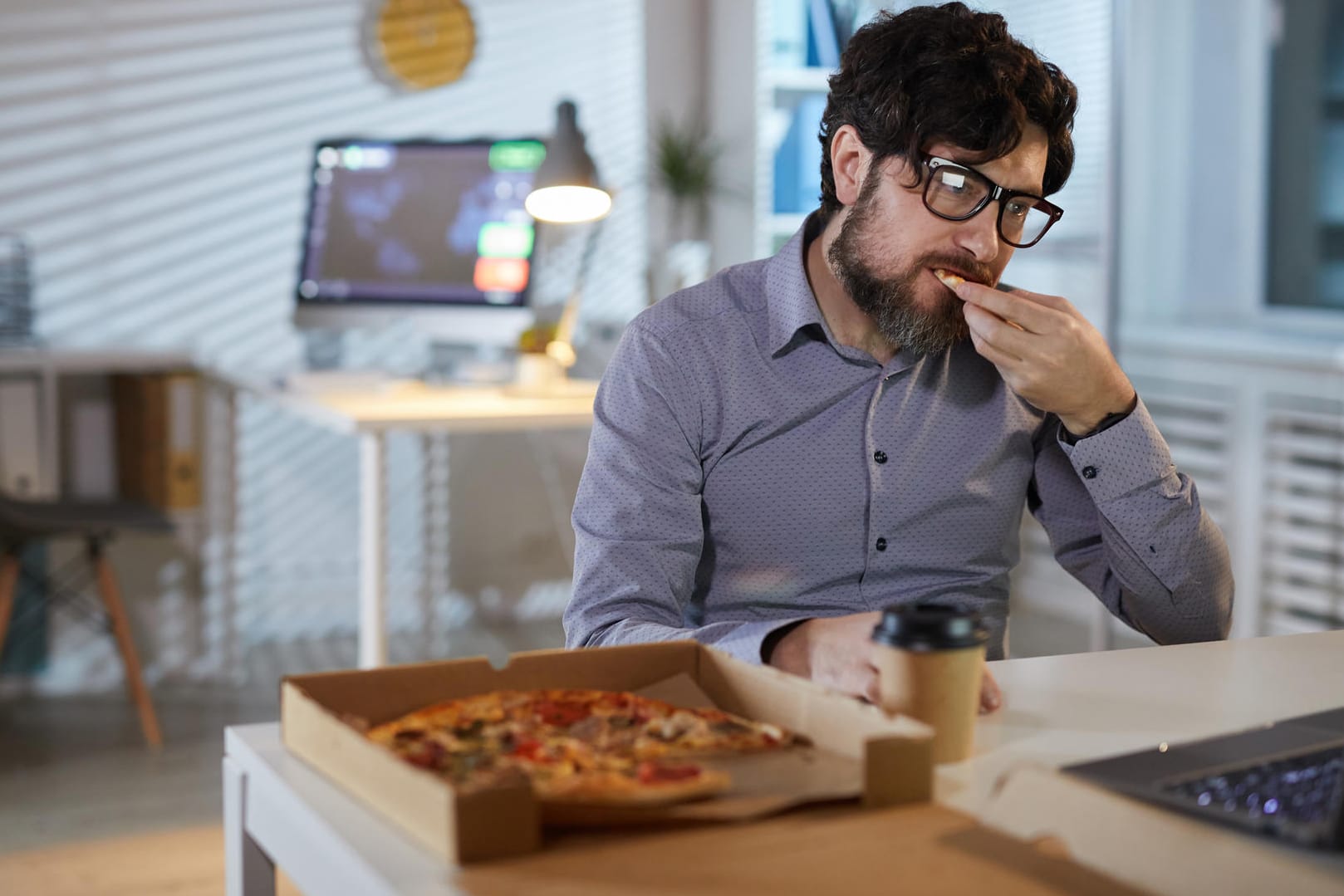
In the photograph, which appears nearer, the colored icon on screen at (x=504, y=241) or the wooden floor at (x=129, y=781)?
the wooden floor at (x=129, y=781)

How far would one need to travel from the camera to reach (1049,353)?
1.43 m

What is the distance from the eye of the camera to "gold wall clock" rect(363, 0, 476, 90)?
4090mm

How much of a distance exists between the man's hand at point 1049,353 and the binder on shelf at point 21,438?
270 centimetres

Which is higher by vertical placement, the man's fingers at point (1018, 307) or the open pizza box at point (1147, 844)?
the man's fingers at point (1018, 307)

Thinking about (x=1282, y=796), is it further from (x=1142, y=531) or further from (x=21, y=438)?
(x=21, y=438)

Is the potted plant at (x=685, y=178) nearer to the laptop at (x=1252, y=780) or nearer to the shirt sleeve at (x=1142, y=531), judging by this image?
the shirt sleeve at (x=1142, y=531)

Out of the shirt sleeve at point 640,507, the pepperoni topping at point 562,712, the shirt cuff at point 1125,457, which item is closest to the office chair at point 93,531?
the shirt sleeve at point 640,507

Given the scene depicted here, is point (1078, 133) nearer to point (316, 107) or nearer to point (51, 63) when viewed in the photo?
point (316, 107)

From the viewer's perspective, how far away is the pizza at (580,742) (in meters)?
0.81

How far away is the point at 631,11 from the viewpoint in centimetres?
444

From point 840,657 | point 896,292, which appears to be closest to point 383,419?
point 896,292

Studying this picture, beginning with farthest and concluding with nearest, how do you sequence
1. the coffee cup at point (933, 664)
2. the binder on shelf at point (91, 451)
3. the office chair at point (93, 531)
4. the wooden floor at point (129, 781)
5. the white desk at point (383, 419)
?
the binder on shelf at point (91, 451)
the office chair at point (93, 531)
the white desk at point (383, 419)
the wooden floor at point (129, 781)
the coffee cup at point (933, 664)

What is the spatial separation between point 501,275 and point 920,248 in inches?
75.5

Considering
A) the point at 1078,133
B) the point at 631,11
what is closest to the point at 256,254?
the point at 631,11
